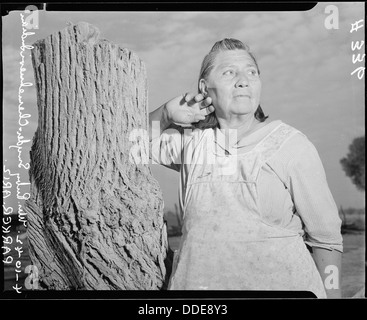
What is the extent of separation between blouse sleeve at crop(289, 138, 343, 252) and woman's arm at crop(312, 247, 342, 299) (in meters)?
0.03

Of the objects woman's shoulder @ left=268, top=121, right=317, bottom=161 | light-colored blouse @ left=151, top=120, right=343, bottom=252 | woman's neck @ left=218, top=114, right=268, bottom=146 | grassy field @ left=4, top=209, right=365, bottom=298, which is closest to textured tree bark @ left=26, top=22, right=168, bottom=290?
grassy field @ left=4, top=209, right=365, bottom=298

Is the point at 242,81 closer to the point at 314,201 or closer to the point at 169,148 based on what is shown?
the point at 169,148

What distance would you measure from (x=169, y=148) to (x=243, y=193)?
444 millimetres

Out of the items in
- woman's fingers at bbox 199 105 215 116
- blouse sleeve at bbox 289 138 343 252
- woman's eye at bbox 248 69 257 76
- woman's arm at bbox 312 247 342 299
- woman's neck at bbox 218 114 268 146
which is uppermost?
woman's eye at bbox 248 69 257 76

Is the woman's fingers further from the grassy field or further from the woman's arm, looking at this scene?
the woman's arm

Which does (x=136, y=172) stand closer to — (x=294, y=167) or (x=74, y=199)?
(x=74, y=199)

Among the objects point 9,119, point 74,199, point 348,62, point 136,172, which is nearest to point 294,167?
point 348,62

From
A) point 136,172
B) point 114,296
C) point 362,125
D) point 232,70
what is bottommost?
point 114,296

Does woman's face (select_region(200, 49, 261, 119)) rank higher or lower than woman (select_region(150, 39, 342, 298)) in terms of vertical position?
higher

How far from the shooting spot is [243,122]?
2793mm

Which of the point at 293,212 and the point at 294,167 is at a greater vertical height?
the point at 294,167

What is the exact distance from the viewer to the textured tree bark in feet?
8.99

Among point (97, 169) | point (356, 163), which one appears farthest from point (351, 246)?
point (97, 169)

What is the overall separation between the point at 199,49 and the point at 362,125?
2.98 feet
